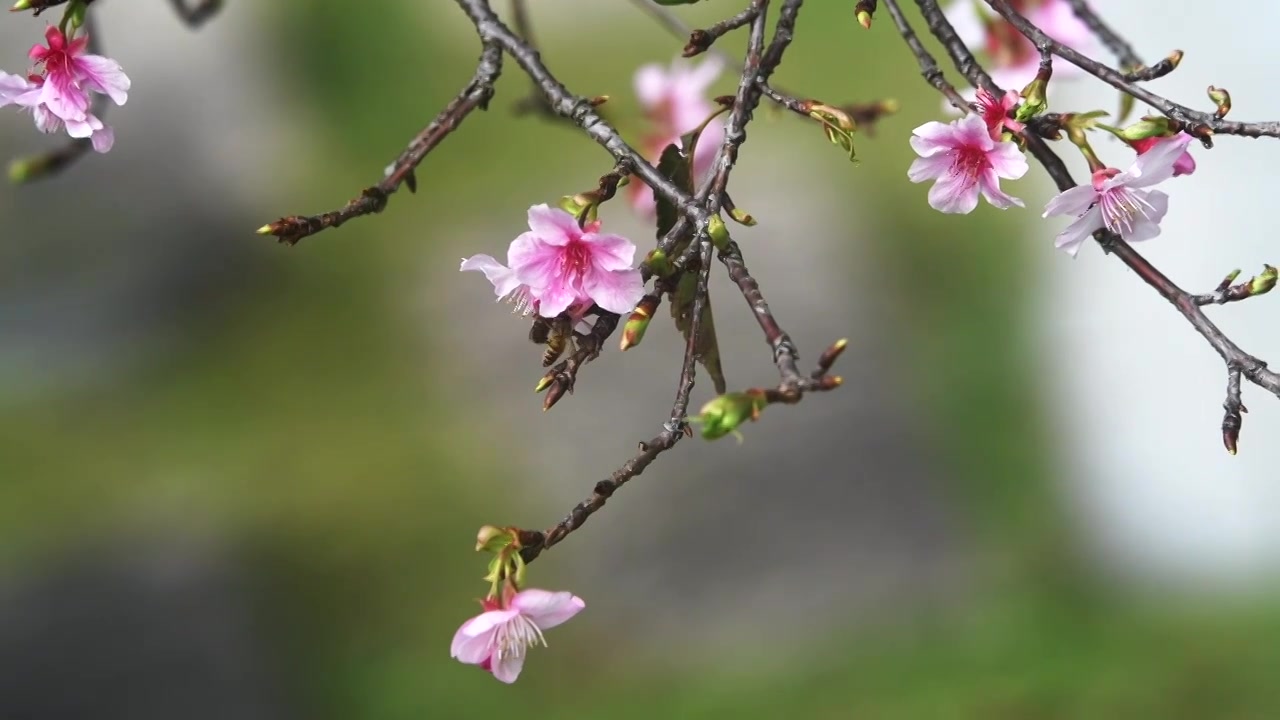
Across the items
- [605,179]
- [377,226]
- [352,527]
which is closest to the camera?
[605,179]

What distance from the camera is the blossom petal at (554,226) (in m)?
0.47

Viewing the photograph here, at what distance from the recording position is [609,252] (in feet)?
1.52

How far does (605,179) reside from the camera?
1.59 ft

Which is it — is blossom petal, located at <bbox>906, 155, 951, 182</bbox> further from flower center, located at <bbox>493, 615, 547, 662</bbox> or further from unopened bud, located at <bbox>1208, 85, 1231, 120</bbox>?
flower center, located at <bbox>493, 615, 547, 662</bbox>

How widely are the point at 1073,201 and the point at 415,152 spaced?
0.31 m

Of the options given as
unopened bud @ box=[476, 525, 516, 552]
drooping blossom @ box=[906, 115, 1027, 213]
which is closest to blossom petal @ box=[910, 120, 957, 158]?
drooping blossom @ box=[906, 115, 1027, 213]

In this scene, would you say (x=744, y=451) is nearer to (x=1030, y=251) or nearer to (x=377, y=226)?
(x=1030, y=251)

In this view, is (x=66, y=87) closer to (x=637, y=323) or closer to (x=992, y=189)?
(x=637, y=323)

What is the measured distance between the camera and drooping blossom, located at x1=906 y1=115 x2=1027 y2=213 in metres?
0.49

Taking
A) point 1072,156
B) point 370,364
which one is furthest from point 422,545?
point 1072,156

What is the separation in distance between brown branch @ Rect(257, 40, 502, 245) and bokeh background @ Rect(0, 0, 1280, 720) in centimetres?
169

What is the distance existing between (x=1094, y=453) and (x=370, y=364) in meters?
1.78

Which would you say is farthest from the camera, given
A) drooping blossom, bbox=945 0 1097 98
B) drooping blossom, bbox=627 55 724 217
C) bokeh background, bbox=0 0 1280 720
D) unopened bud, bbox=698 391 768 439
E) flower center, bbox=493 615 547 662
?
bokeh background, bbox=0 0 1280 720

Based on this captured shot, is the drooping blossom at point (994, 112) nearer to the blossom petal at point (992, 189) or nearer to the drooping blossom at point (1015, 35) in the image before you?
the blossom petal at point (992, 189)
